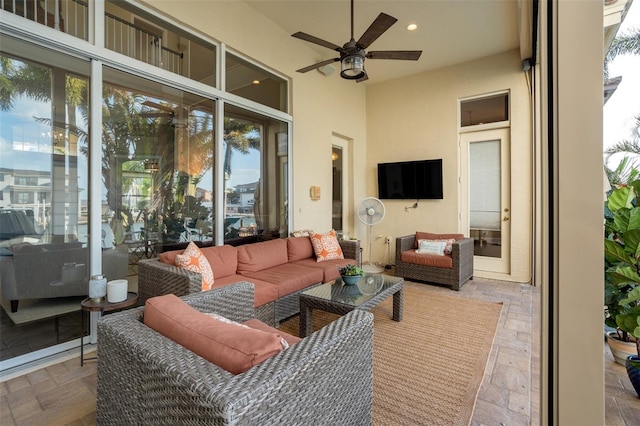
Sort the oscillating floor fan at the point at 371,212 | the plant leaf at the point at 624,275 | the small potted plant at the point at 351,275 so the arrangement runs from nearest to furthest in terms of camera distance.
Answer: the plant leaf at the point at 624,275 → the small potted plant at the point at 351,275 → the oscillating floor fan at the point at 371,212

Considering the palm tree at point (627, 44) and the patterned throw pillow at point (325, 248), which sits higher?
the palm tree at point (627, 44)

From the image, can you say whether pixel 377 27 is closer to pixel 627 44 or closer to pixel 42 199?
pixel 627 44

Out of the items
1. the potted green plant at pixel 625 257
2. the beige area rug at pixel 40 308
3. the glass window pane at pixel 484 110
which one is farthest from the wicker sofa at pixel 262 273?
the glass window pane at pixel 484 110

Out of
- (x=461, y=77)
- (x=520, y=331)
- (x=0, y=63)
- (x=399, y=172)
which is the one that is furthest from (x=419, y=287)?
(x=0, y=63)

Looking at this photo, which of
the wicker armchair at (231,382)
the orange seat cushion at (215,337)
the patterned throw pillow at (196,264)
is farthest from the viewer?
the patterned throw pillow at (196,264)

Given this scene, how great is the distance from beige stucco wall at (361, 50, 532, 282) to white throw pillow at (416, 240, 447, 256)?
27.5 inches

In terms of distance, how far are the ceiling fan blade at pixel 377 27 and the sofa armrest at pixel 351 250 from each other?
8.06 feet

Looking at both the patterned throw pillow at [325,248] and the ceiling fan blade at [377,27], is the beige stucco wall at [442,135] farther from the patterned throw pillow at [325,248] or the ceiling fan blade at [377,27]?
the ceiling fan blade at [377,27]

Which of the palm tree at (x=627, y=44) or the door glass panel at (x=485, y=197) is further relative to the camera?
the door glass panel at (x=485, y=197)

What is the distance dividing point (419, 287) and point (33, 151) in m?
4.40

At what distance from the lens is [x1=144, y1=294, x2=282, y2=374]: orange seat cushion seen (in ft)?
3.31

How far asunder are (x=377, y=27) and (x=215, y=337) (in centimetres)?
250

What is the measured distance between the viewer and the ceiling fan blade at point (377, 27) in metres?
2.33

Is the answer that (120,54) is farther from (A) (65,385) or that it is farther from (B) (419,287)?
(B) (419,287)
